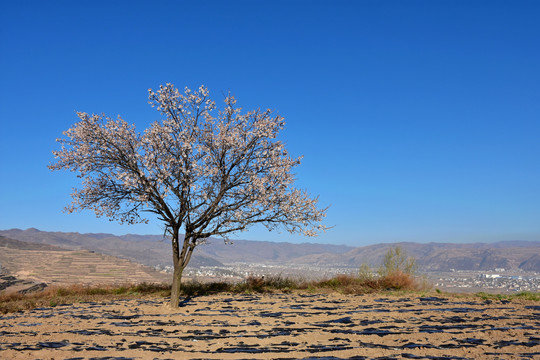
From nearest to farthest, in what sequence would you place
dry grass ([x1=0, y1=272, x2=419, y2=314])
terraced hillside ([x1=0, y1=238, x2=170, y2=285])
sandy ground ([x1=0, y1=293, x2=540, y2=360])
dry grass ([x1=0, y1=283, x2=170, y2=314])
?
1. sandy ground ([x1=0, y1=293, x2=540, y2=360])
2. dry grass ([x1=0, y1=283, x2=170, y2=314])
3. dry grass ([x1=0, y1=272, x2=419, y2=314])
4. terraced hillside ([x1=0, y1=238, x2=170, y2=285])

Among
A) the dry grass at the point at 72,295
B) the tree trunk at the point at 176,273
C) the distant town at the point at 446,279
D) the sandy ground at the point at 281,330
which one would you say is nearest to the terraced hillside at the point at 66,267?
the distant town at the point at 446,279

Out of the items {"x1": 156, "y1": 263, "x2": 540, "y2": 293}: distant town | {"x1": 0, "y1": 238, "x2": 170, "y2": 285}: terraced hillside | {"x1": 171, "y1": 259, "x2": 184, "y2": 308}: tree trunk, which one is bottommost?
{"x1": 156, "y1": 263, "x2": 540, "y2": 293}: distant town

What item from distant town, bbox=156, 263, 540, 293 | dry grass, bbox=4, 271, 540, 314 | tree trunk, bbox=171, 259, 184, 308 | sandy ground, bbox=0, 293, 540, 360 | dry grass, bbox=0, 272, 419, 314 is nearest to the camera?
sandy ground, bbox=0, 293, 540, 360

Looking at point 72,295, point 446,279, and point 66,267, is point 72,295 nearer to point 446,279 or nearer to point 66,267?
point 66,267

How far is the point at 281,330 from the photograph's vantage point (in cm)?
1306

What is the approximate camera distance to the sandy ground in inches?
405

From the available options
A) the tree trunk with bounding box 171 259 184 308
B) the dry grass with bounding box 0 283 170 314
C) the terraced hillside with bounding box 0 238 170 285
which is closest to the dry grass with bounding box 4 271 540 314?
the dry grass with bounding box 0 283 170 314

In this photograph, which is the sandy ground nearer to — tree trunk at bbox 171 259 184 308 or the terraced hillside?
tree trunk at bbox 171 259 184 308

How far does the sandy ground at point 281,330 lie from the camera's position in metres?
10.3

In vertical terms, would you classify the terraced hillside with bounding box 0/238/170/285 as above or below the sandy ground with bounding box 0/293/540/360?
below

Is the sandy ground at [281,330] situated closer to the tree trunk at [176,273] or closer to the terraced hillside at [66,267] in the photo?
the tree trunk at [176,273]

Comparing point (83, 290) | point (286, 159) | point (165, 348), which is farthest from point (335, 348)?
point (83, 290)

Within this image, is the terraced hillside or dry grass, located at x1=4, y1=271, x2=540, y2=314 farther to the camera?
the terraced hillside

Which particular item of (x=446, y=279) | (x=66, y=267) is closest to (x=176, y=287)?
(x=66, y=267)
